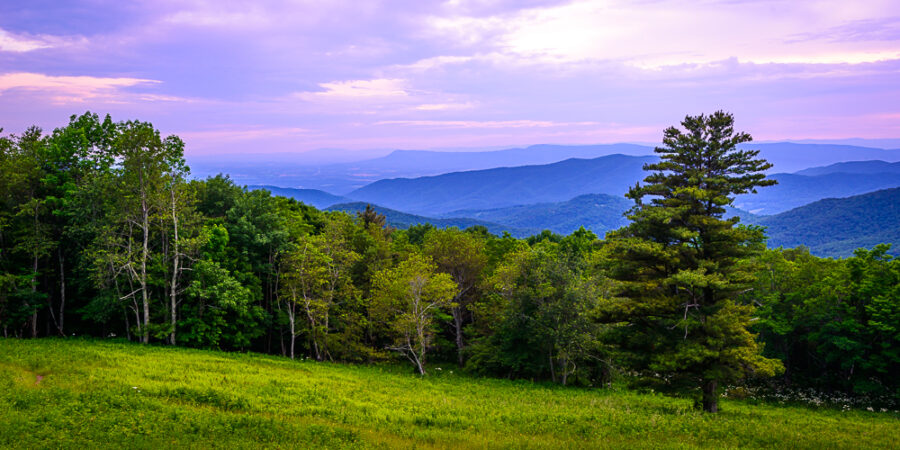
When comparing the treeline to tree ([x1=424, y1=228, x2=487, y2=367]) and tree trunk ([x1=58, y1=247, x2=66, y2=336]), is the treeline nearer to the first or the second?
tree trunk ([x1=58, y1=247, x2=66, y2=336])

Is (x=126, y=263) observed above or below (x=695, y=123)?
below

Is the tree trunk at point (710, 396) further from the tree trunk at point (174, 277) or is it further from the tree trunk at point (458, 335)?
the tree trunk at point (174, 277)

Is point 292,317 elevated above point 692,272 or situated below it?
below

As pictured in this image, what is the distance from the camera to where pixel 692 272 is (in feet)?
65.4

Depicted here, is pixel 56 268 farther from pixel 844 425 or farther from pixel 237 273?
pixel 844 425

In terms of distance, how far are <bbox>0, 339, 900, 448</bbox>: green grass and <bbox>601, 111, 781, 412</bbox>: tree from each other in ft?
7.48

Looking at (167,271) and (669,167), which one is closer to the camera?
(669,167)

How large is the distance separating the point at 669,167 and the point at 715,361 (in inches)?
353

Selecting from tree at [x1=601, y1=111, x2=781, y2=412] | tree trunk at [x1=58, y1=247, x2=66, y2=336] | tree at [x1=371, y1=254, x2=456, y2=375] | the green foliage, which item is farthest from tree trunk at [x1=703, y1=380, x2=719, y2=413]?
Answer: tree trunk at [x1=58, y1=247, x2=66, y2=336]

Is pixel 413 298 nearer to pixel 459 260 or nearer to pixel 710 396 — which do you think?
pixel 459 260

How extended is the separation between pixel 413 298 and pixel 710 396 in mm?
17376

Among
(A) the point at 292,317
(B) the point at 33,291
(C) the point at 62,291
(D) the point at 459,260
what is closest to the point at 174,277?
(A) the point at 292,317

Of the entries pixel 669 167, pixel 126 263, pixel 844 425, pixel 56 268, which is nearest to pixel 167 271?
pixel 126 263

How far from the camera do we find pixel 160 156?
29438 millimetres
